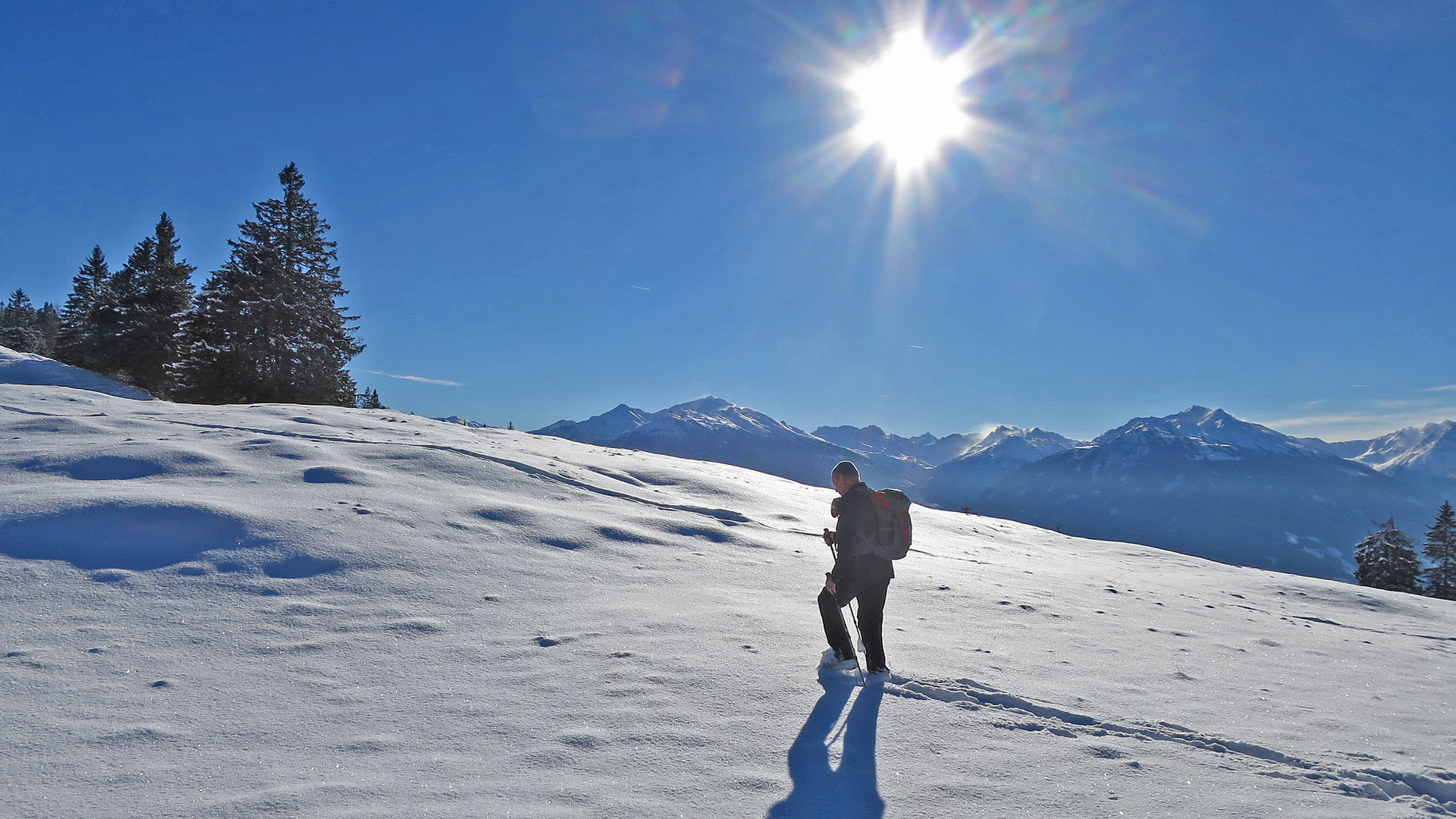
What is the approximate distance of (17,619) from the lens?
4.71m

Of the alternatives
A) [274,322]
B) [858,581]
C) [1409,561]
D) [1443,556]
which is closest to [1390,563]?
[1409,561]

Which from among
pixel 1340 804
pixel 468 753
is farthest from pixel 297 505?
pixel 1340 804

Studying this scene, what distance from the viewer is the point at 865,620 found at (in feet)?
17.6

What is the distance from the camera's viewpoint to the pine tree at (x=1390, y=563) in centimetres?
3628

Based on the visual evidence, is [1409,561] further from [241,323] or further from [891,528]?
[241,323]

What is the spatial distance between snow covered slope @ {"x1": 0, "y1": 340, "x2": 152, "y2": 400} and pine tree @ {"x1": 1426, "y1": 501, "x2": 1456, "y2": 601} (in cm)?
6902

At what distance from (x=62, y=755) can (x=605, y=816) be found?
2999mm

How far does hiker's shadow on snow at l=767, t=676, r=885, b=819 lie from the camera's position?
3.36 metres

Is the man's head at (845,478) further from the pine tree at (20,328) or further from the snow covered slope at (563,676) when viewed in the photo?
the pine tree at (20,328)

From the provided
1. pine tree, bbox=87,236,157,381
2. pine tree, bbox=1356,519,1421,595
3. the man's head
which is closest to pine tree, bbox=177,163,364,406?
pine tree, bbox=87,236,157,381

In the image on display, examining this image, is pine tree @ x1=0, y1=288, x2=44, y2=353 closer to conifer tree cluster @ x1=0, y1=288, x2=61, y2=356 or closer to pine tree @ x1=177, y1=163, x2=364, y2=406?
conifer tree cluster @ x1=0, y1=288, x2=61, y2=356

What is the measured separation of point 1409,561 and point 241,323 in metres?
65.0

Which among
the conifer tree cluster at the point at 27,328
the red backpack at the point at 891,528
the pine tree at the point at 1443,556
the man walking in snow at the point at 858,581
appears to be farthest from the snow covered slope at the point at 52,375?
the pine tree at the point at 1443,556

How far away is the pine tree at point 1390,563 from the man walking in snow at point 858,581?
4754 cm
